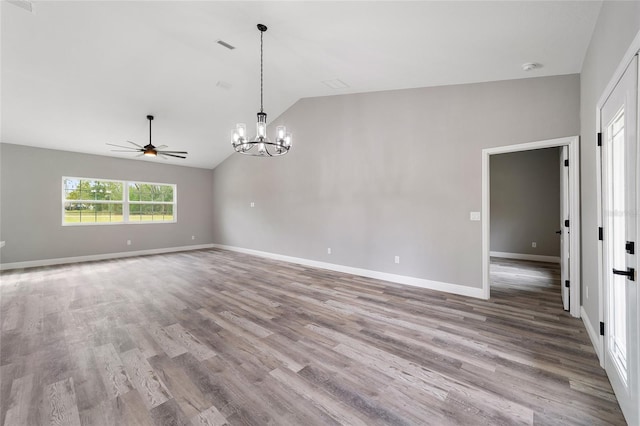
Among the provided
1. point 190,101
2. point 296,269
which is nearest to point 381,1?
point 190,101

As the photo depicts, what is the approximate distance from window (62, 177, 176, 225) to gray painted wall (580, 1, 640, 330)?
9.42 metres

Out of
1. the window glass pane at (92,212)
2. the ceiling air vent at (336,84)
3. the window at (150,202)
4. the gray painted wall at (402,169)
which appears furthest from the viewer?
the window at (150,202)

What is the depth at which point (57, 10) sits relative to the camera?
3.03m

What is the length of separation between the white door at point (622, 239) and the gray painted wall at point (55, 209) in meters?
9.36

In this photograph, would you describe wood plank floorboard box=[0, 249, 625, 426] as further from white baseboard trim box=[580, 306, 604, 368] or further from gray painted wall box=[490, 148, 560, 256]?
gray painted wall box=[490, 148, 560, 256]

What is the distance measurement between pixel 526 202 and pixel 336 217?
5.07 meters

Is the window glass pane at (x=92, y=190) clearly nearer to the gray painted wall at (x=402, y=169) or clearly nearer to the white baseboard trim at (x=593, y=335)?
the gray painted wall at (x=402, y=169)

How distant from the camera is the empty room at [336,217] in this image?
5.96ft

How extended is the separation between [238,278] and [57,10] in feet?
14.3

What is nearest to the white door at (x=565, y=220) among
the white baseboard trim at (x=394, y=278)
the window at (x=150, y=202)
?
the white baseboard trim at (x=394, y=278)

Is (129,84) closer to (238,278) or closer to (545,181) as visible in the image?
(238,278)

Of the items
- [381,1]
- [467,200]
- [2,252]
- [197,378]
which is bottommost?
A: [197,378]

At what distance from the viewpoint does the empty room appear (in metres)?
1.82

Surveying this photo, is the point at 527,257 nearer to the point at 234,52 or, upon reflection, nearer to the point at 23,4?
the point at 234,52
